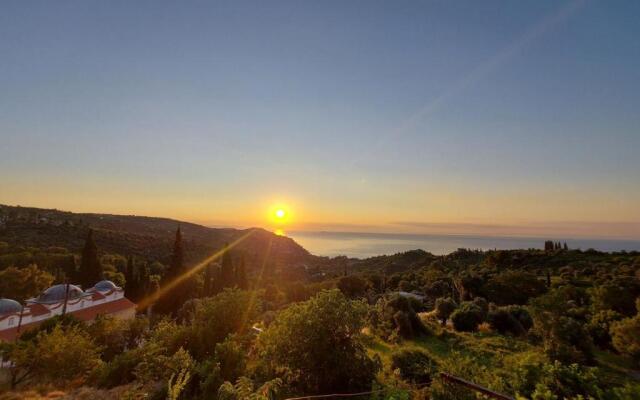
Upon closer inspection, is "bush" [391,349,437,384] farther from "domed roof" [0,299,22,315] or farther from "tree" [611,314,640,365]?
"domed roof" [0,299,22,315]

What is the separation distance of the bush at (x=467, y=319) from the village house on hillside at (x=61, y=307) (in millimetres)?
24855

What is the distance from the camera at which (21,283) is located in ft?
Result: 127

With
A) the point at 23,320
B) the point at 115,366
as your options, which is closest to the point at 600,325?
the point at 115,366

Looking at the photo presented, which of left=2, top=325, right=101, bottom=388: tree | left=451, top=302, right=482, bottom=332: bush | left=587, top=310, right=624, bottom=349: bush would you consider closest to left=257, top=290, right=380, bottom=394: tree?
left=2, top=325, right=101, bottom=388: tree

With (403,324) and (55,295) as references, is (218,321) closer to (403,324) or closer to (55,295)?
(403,324)

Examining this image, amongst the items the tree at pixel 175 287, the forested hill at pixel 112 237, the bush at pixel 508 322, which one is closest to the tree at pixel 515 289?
the bush at pixel 508 322

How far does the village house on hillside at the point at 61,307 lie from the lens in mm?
27734

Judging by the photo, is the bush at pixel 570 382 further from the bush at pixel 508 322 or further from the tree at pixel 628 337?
the bush at pixel 508 322

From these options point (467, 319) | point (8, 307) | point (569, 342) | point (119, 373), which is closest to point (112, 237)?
point (8, 307)

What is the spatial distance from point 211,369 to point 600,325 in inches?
755

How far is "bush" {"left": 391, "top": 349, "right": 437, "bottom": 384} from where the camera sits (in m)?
9.50

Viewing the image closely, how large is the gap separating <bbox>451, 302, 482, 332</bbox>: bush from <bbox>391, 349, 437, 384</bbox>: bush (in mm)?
11041

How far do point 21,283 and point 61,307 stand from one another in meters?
10.7

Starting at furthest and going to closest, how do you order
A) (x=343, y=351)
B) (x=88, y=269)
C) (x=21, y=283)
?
(x=88, y=269) < (x=21, y=283) < (x=343, y=351)
